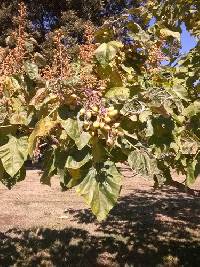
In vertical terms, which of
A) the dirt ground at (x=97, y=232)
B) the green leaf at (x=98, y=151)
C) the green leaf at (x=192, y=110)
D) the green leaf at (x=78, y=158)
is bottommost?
the dirt ground at (x=97, y=232)

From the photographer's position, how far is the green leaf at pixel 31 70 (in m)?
2.86

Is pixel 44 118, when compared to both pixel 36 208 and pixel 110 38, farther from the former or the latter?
pixel 36 208

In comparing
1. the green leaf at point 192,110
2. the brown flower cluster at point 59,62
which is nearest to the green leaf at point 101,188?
the brown flower cluster at point 59,62

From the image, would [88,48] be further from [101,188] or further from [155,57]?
[101,188]

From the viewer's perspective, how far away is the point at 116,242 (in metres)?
8.92

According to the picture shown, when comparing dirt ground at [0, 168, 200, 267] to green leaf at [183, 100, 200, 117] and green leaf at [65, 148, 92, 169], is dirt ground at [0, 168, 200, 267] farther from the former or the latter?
green leaf at [65, 148, 92, 169]

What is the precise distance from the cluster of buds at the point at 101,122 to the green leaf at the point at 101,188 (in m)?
0.24

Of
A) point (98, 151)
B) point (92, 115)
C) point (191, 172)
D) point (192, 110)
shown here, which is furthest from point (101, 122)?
point (192, 110)

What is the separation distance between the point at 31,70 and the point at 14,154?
53 centimetres

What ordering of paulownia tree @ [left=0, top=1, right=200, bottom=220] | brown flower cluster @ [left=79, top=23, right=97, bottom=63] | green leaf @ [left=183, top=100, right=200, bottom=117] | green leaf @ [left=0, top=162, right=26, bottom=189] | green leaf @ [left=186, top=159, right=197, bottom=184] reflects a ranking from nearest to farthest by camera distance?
paulownia tree @ [left=0, top=1, right=200, bottom=220]
brown flower cluster @ [left=79, top=23, right=97, bottom=63]
green leaf @ [left=0, top=162, right=26, bottom=189]
green leaf @ [left=186, top=159, right=197, bottom=184]
green leaf @ [left=183, top=100, right=200, bottom=117]

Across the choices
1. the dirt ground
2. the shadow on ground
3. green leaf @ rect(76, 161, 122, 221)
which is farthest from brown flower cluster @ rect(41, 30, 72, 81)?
the shadow on ground

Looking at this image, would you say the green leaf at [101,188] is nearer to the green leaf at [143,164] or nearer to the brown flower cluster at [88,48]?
the green leaf at [143,164]

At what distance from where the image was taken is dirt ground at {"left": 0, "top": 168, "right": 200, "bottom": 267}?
25.8ft

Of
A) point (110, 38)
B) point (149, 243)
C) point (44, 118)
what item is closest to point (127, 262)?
point (149, 243)
